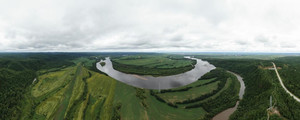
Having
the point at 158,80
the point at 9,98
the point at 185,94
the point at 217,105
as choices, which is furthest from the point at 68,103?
the point at 217,105

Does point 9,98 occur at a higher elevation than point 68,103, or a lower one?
higher

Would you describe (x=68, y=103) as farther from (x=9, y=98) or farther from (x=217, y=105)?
(x=217, y=105)

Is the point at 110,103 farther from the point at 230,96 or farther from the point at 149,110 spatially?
the point at 230,96

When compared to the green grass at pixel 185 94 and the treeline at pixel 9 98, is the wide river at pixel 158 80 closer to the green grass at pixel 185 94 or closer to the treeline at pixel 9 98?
the green grass at pixel 185 94

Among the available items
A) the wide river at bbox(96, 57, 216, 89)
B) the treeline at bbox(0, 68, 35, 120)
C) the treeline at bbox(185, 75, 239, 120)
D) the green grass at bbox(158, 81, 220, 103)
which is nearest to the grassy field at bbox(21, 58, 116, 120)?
the treeline at bbox(0, 68, 35, 120)

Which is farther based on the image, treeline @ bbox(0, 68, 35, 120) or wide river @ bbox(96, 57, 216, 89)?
wide river @ bbox(96, 57, 216, 89)

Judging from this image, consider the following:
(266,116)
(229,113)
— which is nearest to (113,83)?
(229,113)

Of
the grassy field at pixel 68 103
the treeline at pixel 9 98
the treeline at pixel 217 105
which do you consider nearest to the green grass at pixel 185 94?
the treeline at pixel 217 105

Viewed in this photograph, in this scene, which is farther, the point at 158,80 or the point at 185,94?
the point at 158,80

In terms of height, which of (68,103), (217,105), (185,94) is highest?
(185,94)

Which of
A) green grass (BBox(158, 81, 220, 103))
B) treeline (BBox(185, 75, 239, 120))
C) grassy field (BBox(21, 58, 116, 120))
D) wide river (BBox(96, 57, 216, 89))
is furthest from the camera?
wide river (BBox(96, 57, 216, 89))

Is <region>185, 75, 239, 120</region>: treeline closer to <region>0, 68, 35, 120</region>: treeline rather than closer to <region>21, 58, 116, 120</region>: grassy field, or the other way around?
<region>21, 58, 116, 120</region>: grassy field

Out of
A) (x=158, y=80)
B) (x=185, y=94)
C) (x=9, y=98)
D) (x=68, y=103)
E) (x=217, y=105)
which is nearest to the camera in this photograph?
(x=217, y=105)
